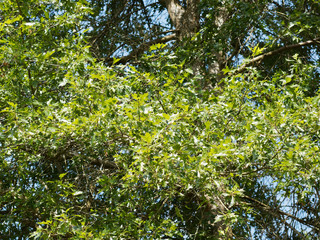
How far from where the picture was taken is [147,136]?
12.0 feet

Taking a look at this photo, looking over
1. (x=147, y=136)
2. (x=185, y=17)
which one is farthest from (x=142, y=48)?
(x=147, y=136)

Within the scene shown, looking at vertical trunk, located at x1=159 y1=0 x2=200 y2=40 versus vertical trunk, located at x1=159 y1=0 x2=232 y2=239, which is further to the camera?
vertical trunk, located at x1=159 y1=0 x2=200 y2=40

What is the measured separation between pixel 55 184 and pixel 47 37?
182 centimetres

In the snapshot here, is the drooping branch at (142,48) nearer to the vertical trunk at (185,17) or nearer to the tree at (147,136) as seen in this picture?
the vertical trunk at (185,17)

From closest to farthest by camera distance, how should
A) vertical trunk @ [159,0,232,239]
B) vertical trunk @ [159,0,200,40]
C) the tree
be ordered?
1. the tree
2. vertical trunk @ [159,0,232,239]
3. vertical trunk @ [159,0,200,40]

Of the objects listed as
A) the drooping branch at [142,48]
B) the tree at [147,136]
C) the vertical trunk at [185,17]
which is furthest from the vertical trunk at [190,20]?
the tree at [147,136]

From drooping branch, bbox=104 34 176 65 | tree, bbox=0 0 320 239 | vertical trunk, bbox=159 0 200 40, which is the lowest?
tree, bbox=0 0 320 239

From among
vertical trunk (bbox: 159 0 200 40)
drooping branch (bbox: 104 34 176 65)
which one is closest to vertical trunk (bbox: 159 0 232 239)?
vertical trunk (bbox: 159 0 200 40)

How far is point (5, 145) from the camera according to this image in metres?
4.85

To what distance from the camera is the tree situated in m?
4.16

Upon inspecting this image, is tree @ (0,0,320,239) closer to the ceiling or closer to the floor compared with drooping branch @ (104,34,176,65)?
closer to the floor

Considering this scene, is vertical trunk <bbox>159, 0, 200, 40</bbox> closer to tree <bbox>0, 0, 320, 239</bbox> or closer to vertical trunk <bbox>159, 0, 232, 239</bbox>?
vertical trunk <bbox>159, 0, 232, 239</bbox>

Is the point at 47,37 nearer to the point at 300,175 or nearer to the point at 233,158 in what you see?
the point at 233,158

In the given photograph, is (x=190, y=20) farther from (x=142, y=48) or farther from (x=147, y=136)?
(x=147, y=136)
